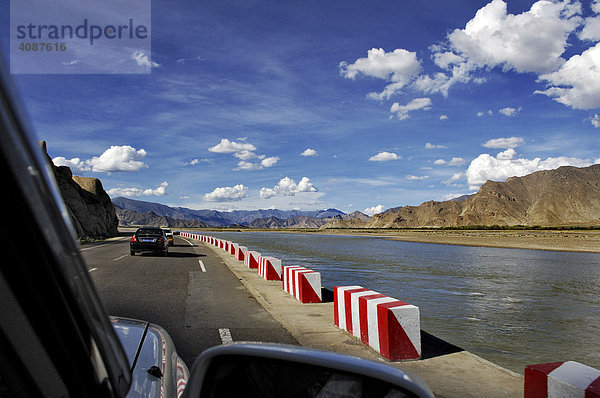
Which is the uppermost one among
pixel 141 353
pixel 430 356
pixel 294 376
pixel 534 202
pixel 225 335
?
pixel 534 202

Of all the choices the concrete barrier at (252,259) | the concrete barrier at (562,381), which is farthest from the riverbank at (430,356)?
the concrete barrier at (252,259)

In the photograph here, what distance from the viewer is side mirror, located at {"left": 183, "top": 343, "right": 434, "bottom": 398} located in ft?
4.48

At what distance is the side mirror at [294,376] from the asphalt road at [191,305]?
449 centimetres

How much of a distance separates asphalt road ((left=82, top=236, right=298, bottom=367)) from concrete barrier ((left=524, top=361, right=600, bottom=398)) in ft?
11.8

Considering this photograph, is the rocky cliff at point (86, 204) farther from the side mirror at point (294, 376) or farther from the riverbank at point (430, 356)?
the side mirror at point (294, 376)

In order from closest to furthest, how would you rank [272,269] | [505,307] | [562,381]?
[562,381]
[505,307]
[272,269]

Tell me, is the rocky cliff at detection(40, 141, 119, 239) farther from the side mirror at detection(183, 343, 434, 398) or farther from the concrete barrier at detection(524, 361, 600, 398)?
the side mirror at detection(183, 343, 434, 398)

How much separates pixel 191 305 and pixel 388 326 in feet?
16.8

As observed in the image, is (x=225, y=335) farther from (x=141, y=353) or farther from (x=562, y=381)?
(x=141, y=353)

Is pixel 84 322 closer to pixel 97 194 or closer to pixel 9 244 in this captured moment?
pixel 9 244

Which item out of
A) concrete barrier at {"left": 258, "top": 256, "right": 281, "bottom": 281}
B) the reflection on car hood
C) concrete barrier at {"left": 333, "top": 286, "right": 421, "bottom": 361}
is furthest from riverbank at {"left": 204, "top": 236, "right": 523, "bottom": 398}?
concrete barrier at {"left": 258, "top": 256, "right": 281, "bottom": 281}

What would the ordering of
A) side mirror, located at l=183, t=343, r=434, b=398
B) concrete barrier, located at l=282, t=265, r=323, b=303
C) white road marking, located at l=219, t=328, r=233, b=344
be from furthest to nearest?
concrete barrier, located at l=282, t=265, r=323, b=303 → white road marking, located at l=219, t=328, r=233, b=344 → side mirror, located at l=183, t=343, r=434, b=398

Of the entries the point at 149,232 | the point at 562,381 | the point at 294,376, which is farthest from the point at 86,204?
the point at 294,376

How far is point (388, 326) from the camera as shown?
19.8 ft
